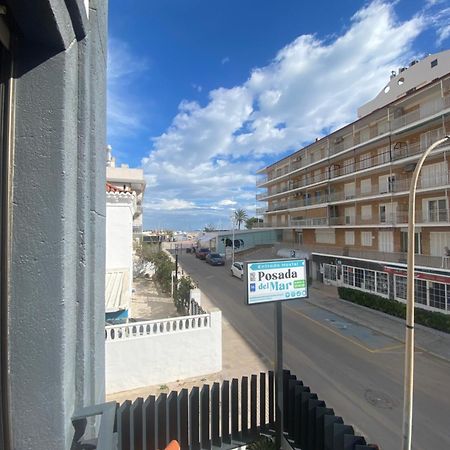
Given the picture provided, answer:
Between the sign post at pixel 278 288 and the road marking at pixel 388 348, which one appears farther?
the road marking at pixel 388 348

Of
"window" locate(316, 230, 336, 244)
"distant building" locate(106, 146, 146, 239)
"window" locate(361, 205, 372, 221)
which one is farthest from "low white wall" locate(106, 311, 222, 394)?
Result: "distant building" locate(106, 146, 146, 239)

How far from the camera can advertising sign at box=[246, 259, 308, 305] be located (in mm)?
4133

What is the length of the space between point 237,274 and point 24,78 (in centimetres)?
3059

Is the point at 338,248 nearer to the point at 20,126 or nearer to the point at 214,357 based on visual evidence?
the point at 214,357

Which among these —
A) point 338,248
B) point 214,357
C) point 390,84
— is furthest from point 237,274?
point 390,84

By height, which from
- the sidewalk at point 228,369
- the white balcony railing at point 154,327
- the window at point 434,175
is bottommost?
the sidewalk at point 228,369

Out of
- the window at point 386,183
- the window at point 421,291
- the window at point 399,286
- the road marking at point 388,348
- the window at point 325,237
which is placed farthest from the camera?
the window at point 325,237

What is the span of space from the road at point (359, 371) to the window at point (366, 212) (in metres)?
9.64

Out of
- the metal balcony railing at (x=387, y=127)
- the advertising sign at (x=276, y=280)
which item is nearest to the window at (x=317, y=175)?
the metal balcony railing at (x=387, y=127)

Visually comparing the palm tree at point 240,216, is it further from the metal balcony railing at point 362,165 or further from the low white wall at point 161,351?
the low white wall at point 161,351

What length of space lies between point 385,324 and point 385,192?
10353mm

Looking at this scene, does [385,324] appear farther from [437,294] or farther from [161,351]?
[161,351]

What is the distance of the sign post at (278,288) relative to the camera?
13.3 feet

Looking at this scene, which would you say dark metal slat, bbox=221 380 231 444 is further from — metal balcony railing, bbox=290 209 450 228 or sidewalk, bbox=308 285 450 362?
metal balcony railing, bbox=290 209 450 228
